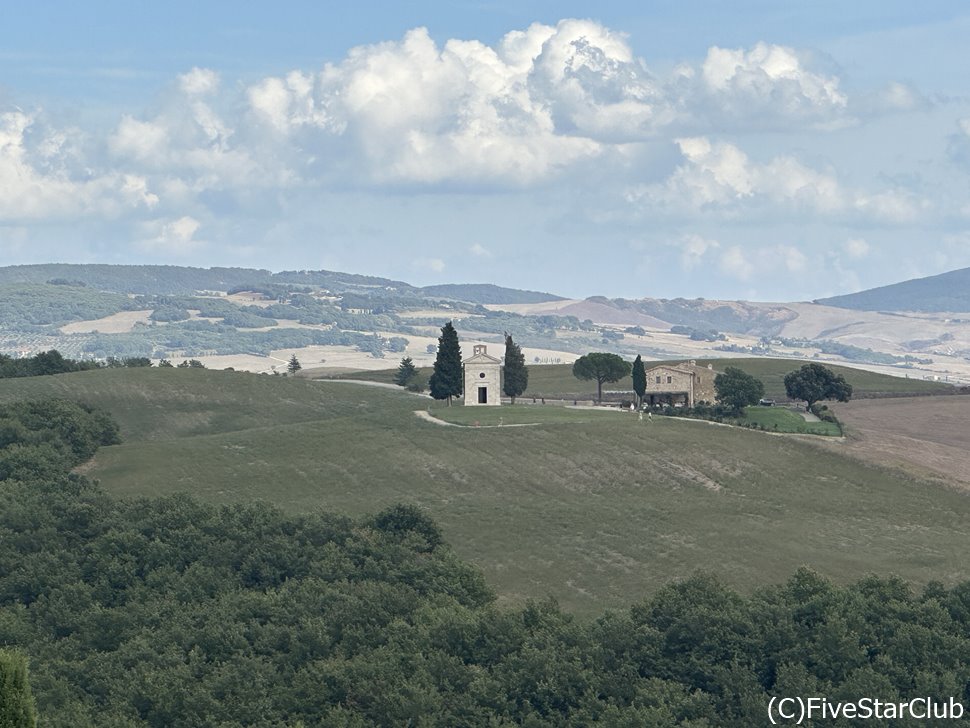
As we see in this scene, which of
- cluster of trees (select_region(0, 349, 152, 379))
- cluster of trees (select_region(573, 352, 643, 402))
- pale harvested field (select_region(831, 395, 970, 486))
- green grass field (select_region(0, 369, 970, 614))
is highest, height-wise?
cluster of trees (select_region(573, 352, 643, 402))

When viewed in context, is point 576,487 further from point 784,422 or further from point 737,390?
point 737,390

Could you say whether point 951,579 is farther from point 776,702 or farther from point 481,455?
point 481,455

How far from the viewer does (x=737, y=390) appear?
164 metres

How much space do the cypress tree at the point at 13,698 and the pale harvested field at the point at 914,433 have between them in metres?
97.6

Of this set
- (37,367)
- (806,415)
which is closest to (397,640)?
(806,415)

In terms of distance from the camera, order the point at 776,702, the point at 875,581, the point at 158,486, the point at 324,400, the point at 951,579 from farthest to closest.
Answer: the point at 324,400
the point at 158,486
the point at 951,579
the point at 875,581
the point at 776,702

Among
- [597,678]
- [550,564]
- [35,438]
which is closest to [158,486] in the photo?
[35,438]

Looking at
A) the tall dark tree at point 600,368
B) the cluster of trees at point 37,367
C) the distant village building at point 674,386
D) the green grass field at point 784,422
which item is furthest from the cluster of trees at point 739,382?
the cluster of trees at point 37,367

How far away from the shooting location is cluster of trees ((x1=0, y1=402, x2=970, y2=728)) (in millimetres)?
76438

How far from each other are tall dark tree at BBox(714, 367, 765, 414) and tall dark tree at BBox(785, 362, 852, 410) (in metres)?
8.27

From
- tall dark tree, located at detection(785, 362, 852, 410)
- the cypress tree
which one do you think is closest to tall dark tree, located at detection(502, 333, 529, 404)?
tall dark tree, located at detection(785, 362, 852, 410)

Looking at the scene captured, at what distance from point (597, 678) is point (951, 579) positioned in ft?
106

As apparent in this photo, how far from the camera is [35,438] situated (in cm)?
13100

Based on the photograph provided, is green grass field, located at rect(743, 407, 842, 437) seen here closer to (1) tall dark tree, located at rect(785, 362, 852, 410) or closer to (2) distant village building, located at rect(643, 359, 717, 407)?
(1) tall dark tree, located at rect(785, 362, 852, 410)
